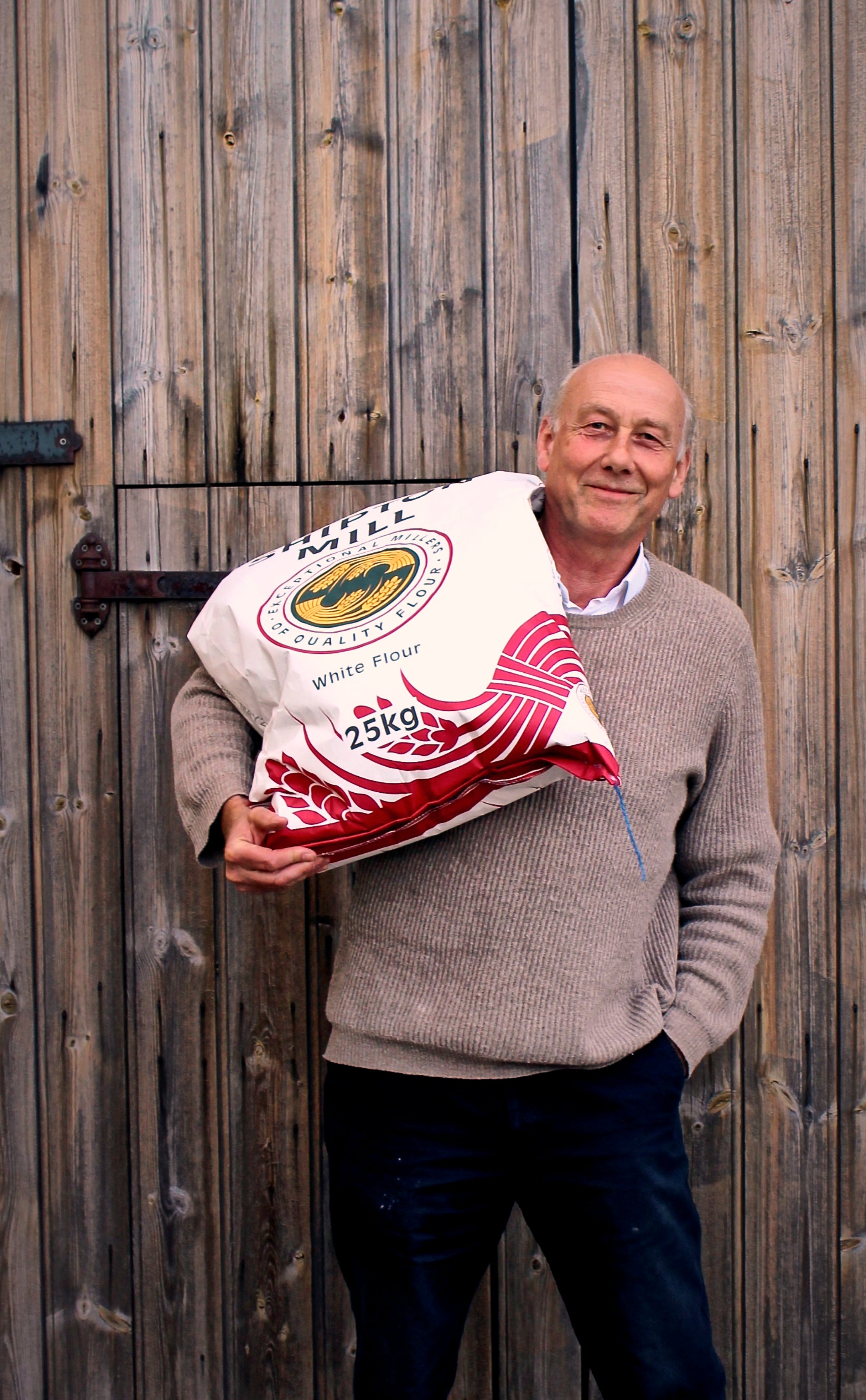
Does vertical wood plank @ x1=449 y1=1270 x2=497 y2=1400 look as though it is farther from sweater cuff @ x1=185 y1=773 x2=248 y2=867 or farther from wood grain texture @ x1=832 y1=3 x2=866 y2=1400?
sweater cuff @ x1=185 y1=773 x2=248 y2=867

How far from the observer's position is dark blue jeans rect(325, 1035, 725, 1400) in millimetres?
1127

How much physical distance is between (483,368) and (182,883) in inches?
38.9

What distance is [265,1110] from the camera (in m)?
1.62

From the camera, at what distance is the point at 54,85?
62.5 inches

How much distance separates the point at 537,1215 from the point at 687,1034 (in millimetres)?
289

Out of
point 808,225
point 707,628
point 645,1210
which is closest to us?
point 645,1210

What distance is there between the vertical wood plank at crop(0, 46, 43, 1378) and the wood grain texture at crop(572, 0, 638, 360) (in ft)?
3.10

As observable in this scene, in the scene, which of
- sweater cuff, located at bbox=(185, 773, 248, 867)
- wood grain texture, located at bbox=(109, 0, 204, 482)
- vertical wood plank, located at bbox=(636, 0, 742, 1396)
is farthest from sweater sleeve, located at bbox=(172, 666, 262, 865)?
vertical wood plank, located at bbox=(636, 0, 742, 1396)

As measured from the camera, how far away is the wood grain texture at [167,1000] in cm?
161

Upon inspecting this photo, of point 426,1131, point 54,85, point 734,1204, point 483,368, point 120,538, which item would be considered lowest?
point 734,1204

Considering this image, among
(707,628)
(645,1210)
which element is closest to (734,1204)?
(645,1210)

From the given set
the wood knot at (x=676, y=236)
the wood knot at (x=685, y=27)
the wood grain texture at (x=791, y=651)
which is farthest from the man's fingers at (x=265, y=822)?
the wood knot at (x=685, y=27)

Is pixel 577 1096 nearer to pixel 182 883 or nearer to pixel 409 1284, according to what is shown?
pixel 409 1284

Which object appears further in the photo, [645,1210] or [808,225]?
[808,225]
